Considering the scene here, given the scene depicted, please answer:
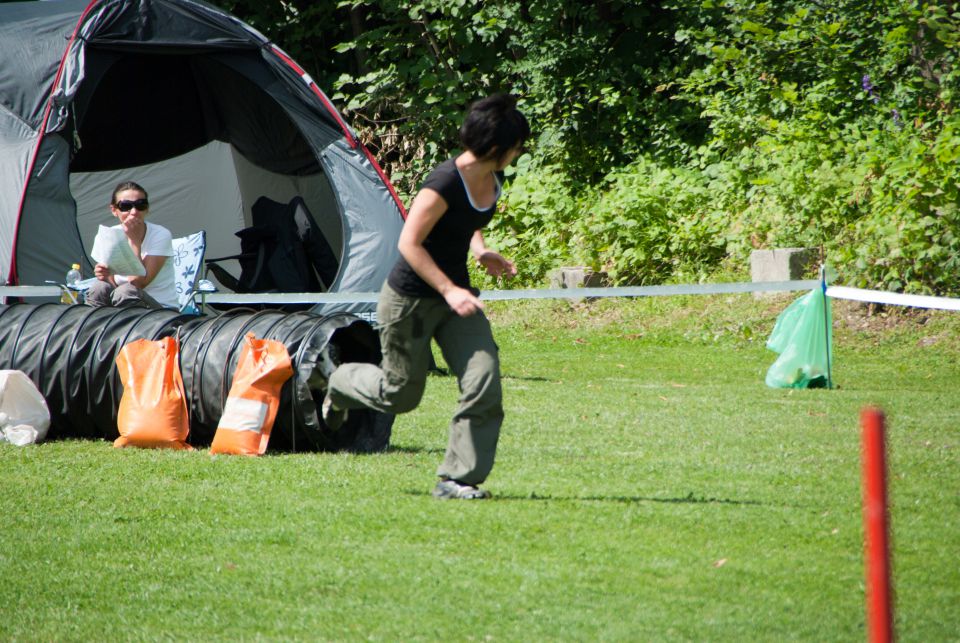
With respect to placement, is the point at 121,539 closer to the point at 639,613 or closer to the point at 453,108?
the point at 639,613

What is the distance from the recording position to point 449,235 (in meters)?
4.75

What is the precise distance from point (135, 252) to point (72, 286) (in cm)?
74

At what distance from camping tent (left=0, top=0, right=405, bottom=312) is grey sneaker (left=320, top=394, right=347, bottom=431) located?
405 centimetres

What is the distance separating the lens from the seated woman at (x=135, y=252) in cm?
794

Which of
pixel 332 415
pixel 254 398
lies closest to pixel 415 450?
pixel 332 415

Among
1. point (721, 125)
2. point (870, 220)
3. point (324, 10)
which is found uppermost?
point (324, 10)

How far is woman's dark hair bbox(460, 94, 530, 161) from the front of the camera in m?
4.59

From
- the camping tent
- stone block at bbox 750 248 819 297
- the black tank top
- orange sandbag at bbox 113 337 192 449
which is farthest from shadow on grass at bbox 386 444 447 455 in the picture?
stone block at bbox 750 248 819 297

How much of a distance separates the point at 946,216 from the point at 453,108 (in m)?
7.20

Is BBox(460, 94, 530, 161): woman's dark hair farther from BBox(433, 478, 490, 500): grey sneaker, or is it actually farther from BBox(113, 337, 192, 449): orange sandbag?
BBox(113, 337, 192, 449): orange sandbag

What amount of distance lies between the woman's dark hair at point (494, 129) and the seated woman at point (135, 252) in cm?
390

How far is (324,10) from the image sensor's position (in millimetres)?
17031

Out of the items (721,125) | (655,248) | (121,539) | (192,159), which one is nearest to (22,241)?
(192,159)

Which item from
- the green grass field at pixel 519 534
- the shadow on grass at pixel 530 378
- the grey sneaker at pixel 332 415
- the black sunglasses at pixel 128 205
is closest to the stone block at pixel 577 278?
the shadow on grass at pixel 530 378
